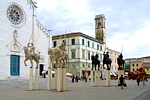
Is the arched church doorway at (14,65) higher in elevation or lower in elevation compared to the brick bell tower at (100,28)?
lower

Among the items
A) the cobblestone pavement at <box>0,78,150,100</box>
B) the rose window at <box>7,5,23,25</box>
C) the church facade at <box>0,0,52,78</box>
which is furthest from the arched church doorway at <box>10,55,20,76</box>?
the cobblestone pavement at <box>0,78,150,100</box>

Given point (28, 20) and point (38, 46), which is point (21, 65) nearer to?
point (38, 46)

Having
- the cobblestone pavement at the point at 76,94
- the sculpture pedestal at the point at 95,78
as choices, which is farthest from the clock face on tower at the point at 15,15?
the sculpture pedestal at the point at 95,78

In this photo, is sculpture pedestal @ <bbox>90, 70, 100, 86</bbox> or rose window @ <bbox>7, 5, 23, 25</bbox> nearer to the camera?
sculpture pedestal @ <bbox>90, 70, 100, 86</bbox>

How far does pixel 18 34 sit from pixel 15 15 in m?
3.52

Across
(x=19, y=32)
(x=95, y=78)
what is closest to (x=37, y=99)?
(x=95, y=78)

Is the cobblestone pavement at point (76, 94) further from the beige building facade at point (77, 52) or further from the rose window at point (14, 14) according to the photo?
the beige building facade at point (77, 52)

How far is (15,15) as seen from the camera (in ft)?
130

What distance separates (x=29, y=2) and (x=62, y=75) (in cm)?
2635

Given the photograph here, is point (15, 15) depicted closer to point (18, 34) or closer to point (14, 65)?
point (18, 34)

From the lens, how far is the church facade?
36.2 meters

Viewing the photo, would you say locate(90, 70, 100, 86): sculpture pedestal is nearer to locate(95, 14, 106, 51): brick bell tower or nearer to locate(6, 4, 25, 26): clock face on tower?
locate(6, 4, 25, 26): clock face on tower

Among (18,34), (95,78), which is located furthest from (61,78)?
(18,34)

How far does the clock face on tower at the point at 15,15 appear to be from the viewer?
126 feet
